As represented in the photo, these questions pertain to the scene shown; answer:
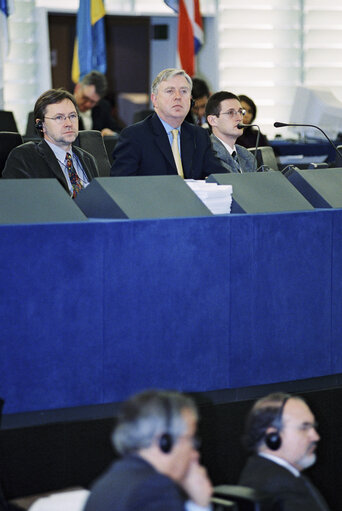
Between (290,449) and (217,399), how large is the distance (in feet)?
2.88

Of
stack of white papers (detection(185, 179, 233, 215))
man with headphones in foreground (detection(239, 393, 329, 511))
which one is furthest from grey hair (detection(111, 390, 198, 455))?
stack of white papers (detection(185, 179, 233, 215))

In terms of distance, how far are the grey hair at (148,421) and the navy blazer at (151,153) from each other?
2436 millimetres

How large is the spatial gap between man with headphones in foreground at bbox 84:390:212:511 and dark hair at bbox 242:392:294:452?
0.55 meters

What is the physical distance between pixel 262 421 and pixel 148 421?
0.69m

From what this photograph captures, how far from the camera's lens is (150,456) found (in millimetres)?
2031

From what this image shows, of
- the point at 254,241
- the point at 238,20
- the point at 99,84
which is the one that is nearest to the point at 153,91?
Answer: the point at 254,241

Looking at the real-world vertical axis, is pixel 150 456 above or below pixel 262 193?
below

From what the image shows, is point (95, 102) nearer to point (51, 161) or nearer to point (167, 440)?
point (51, 161)

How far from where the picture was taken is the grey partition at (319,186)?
3906 millimetres

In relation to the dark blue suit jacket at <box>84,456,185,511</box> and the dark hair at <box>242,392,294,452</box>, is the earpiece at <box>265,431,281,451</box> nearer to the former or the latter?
the dark hair at <box>242,392,294,452</box>

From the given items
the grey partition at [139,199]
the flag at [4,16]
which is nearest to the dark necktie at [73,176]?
the grey partition at [139,199]

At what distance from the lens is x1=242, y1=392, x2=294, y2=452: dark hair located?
264 cm

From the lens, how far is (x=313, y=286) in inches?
146

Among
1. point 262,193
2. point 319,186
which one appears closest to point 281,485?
point 262,193
